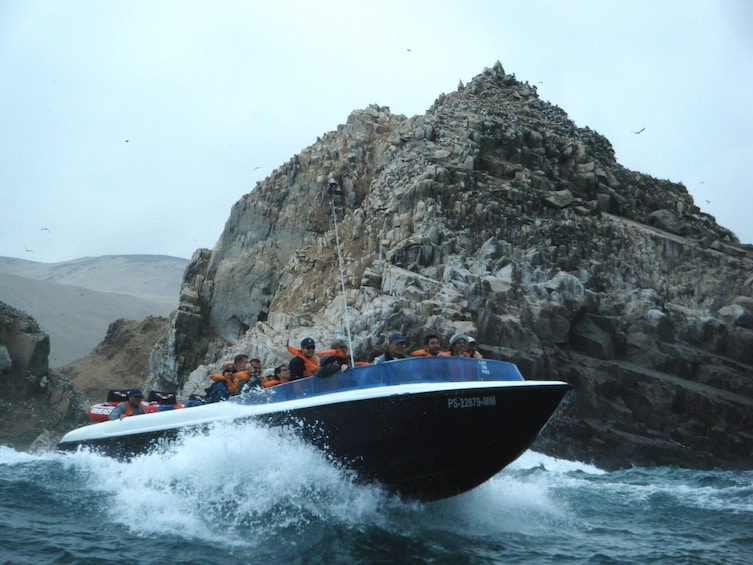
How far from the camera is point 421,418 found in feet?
31.0

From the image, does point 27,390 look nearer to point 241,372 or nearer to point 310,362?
point 241,372

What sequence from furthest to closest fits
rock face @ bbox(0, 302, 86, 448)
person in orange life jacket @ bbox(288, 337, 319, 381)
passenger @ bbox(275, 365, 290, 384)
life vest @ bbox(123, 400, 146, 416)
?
rock face @ bbox(0, 302, 86, 448)
life vest @ bbox(123, 400, 146, 416)
passenger @ bbox(275, 365, 290, 384)
person in orange life jacket @ bbox(288, 337, 319, 381)

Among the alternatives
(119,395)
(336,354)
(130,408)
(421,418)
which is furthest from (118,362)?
(421,418)

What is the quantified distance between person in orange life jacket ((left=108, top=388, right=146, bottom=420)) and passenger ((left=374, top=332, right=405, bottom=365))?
5.59 m

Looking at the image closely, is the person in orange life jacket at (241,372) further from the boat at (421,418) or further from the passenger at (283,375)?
the boat at (421,418)

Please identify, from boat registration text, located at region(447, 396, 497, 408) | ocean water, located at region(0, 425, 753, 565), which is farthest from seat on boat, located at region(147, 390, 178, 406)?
boat registration text, located at region(447, 396, 497, 408)

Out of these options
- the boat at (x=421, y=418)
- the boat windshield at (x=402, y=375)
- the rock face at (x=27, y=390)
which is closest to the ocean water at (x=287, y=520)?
the boat at (x=421, y=418)

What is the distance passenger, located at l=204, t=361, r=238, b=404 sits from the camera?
485 inches

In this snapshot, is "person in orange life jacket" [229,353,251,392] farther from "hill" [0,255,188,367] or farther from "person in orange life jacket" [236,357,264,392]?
"hill" [0,255,188,367]

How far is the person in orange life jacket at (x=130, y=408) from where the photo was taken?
1368 centimetres

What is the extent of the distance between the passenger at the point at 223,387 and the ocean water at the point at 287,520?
1.13 metres

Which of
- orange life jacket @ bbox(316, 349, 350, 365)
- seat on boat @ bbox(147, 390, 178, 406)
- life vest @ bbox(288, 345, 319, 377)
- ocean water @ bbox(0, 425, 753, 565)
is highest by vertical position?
orange life jacket @ bbox(316, 349, 350, 365)

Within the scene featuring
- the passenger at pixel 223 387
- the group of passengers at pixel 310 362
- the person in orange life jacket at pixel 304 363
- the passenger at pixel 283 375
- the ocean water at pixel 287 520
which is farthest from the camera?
the passenger at pixel 223 387

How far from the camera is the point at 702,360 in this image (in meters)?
27.6
